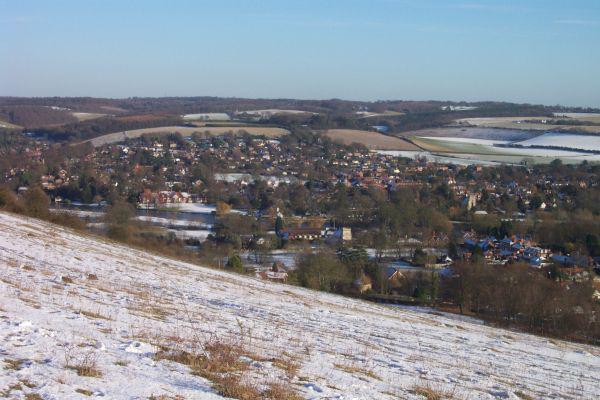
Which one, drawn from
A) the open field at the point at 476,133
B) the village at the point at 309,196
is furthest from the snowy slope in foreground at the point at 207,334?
the open field at the point at 476,133

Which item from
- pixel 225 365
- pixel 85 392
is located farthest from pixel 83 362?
pixel 225 365

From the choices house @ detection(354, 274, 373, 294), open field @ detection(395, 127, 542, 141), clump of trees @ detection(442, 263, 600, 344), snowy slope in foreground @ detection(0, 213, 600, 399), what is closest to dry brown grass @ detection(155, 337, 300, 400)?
snowy slope in foreground @ detection(0, 213, 600, 399)

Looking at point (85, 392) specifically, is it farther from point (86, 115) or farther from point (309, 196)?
point (86, 115)

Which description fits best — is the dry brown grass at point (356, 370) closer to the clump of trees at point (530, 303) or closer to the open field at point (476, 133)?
the clump of trees at point (530, 303)

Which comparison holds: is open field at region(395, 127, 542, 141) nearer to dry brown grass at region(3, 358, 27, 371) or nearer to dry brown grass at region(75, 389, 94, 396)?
dry brown grass at region(3, 358, 27, 371)

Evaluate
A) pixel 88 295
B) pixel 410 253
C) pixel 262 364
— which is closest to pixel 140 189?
pixel 410 253
